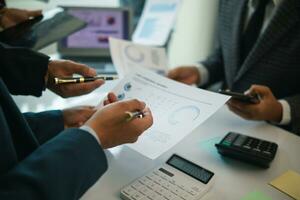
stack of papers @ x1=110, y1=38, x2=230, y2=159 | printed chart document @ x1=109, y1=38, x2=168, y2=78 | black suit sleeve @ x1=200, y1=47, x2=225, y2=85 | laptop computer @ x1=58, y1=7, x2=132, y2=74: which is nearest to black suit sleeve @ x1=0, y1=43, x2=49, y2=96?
stack of papers @ x1=110, y1=38, x2=230, y2=159

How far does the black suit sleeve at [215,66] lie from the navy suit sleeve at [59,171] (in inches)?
34.3

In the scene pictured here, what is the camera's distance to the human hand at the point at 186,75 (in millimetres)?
1110

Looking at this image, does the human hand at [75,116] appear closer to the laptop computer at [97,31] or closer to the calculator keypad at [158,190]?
the calculator keypad at [158,190]

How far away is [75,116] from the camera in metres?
0.77

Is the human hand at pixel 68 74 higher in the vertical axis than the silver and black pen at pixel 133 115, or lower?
lower

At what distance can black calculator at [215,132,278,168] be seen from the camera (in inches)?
26.8

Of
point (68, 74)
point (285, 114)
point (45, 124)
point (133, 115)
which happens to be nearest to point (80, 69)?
point (68, 74)

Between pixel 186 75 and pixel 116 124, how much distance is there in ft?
2.21

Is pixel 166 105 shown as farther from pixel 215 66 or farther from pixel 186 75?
pixel 215 66

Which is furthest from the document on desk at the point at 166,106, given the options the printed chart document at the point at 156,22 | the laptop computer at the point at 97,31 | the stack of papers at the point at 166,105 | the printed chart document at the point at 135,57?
the printed chart document at the point at 156,22

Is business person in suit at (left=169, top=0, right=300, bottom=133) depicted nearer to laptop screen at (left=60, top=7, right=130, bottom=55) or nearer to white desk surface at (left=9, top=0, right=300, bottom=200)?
white desk surface at (left=9, top=0, right=300, bottom=200)

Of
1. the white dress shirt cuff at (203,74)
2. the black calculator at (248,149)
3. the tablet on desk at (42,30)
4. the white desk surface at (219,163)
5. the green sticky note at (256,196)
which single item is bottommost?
the white dress shirt cuff at (203,74)

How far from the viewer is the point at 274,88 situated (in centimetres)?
108

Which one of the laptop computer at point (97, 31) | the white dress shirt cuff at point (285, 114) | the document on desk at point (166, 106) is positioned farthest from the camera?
the laptop computer at point (97, 31)
